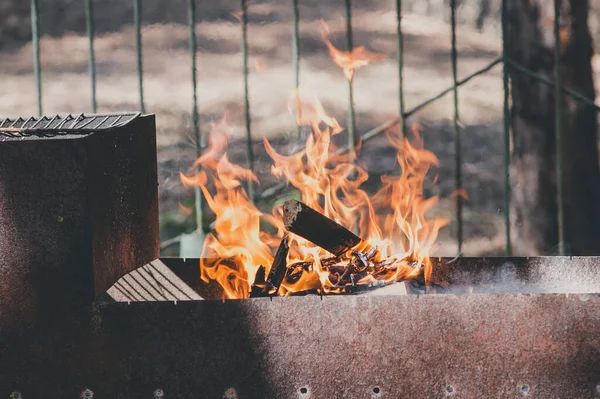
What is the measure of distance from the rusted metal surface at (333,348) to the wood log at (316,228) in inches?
17.4

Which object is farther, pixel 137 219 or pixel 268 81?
pixel 268 81

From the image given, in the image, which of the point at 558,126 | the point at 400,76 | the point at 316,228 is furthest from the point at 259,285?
the point at 558,126

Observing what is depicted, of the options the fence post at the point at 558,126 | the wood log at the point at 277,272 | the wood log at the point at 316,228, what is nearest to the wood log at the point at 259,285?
the wood log at the point at 277,272

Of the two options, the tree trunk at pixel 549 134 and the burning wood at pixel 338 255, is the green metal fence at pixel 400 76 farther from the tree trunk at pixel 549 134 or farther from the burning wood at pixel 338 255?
the burning wood at pixel 338 255

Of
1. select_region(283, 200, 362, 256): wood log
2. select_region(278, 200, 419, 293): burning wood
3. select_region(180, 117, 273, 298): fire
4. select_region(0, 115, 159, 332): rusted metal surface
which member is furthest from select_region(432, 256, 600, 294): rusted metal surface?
select_region(0, 115, 159, 332): rusted metal surface

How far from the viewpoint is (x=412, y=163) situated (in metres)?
4.01

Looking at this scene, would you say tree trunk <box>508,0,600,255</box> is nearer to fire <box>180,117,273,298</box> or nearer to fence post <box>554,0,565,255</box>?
fence post <box>554,0,565,255</box>

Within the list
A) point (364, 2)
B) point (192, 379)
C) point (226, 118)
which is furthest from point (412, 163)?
point (364, 2)

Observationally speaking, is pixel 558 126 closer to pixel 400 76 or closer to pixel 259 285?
pixel 400 76

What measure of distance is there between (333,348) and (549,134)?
2.69 m

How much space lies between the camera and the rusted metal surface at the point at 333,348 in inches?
107

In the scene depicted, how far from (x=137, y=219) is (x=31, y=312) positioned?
58 centimetres

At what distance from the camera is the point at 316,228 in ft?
10.4

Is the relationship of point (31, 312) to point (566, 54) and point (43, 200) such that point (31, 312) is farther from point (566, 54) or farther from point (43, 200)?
point (566, 54)
